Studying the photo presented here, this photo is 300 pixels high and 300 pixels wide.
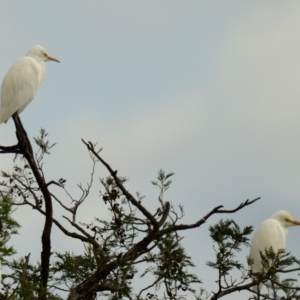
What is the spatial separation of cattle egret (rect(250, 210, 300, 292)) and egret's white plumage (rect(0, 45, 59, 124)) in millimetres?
3325

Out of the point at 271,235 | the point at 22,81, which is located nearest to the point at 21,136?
the point at 22,81

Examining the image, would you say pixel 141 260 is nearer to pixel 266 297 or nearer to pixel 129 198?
pixel 129 198

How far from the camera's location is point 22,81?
9.37 meters

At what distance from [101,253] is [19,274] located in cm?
95

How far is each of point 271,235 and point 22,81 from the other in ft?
11.9

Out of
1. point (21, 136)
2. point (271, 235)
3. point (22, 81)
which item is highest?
point (22, 81)

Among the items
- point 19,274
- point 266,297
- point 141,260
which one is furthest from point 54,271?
point 266,297

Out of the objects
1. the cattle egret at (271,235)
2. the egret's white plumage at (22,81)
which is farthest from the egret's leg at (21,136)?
the cattle egret at (271,235)

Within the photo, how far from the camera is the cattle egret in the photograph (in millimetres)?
10016

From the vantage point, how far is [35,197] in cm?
715

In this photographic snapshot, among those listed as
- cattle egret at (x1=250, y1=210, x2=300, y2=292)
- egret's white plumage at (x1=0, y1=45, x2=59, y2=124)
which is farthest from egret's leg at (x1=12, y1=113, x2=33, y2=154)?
cattle egret at (x1=250, y1=210, x2=300, y2=292)

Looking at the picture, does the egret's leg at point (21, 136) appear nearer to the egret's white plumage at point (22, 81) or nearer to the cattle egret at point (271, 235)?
the egret's white plumage at point (22, 81)

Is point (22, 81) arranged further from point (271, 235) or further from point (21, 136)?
point (271, 235)

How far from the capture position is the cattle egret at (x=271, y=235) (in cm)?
1002
